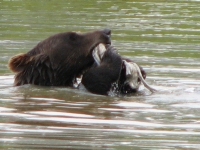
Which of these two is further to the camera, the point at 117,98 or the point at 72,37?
the point at 72,37

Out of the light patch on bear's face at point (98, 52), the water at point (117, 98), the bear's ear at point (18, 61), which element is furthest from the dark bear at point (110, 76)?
the bear's ear at point (18, 61)

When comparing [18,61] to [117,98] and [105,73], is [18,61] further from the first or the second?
[117,98]

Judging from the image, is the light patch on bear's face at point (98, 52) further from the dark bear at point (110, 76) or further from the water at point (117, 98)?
the water at point (117, 98)

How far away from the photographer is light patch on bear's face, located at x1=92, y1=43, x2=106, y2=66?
9041mm

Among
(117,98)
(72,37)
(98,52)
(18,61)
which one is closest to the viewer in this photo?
(117,98)

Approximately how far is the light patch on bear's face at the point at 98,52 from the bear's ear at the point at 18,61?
2.80ft

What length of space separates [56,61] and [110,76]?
0.98 m

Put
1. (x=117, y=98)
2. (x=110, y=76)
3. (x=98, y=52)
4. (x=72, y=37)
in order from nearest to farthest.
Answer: (x=117, y=98), (x=110, y=76), (x=98, y=52), (x=72, y=37)

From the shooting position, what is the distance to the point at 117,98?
340 inches

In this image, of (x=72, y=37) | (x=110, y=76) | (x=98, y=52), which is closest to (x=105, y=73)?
(x=110, y=76)

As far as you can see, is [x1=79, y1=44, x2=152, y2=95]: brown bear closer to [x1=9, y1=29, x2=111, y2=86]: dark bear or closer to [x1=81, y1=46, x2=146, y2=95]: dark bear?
[x1=81, y1=46, x2=146, y2=95]: dark bear

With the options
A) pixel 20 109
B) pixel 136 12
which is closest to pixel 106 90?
pixel 20 109

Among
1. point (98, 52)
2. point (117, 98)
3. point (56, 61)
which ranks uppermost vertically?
point (98, 52)

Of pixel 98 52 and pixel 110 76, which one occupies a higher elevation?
pixel 98 52
